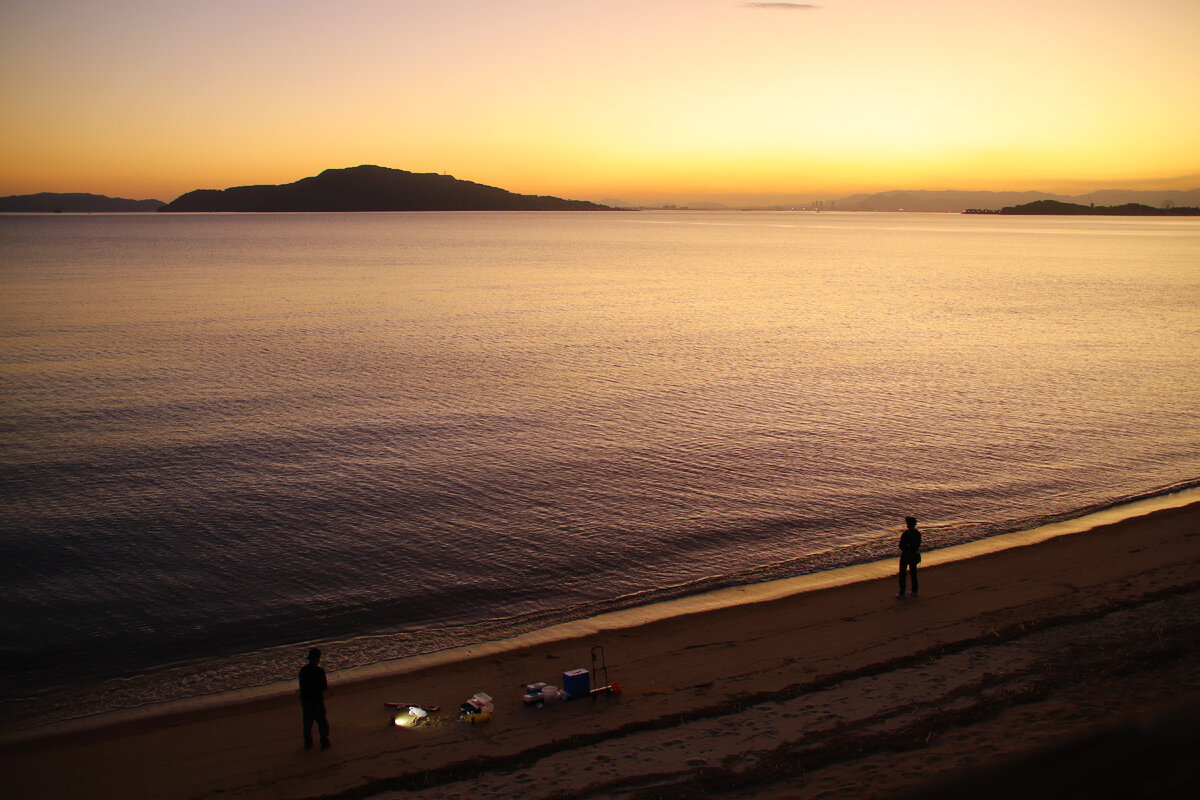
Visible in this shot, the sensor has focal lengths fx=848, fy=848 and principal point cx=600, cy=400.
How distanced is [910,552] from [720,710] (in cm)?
735

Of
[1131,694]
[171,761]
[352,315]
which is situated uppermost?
[352,315]

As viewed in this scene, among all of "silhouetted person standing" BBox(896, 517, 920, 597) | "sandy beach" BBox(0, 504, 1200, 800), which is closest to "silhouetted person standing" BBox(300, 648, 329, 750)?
"sandy beach" BBox(0, 504, 1200, 800)

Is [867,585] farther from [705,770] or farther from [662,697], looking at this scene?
[705,770]

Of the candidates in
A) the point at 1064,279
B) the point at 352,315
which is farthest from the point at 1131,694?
the point at 1064,279

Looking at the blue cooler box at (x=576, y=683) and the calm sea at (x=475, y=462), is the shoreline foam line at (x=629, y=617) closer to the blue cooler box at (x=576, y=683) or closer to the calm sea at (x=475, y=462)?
the calm sea at (x=475, y=462)

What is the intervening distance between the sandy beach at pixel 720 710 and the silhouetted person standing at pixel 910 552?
0.60 metres

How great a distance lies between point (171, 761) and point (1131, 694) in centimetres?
1678

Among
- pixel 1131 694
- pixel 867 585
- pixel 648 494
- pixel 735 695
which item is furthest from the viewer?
pixel 648 494

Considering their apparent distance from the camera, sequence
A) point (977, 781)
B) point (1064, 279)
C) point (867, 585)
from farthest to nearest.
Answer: point (1064, 279) → point (867, 585) → point (977, 781)

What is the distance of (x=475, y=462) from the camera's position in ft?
108

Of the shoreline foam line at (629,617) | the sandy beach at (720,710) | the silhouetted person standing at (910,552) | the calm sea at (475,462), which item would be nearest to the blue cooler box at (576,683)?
the sandy beach at (720,710)

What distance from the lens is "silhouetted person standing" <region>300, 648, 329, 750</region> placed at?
14695 mm

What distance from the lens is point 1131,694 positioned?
48.2ft

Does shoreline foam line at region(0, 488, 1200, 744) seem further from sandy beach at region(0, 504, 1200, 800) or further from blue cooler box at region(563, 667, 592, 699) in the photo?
blue cooler box at region(563, 667, 592, 699)
